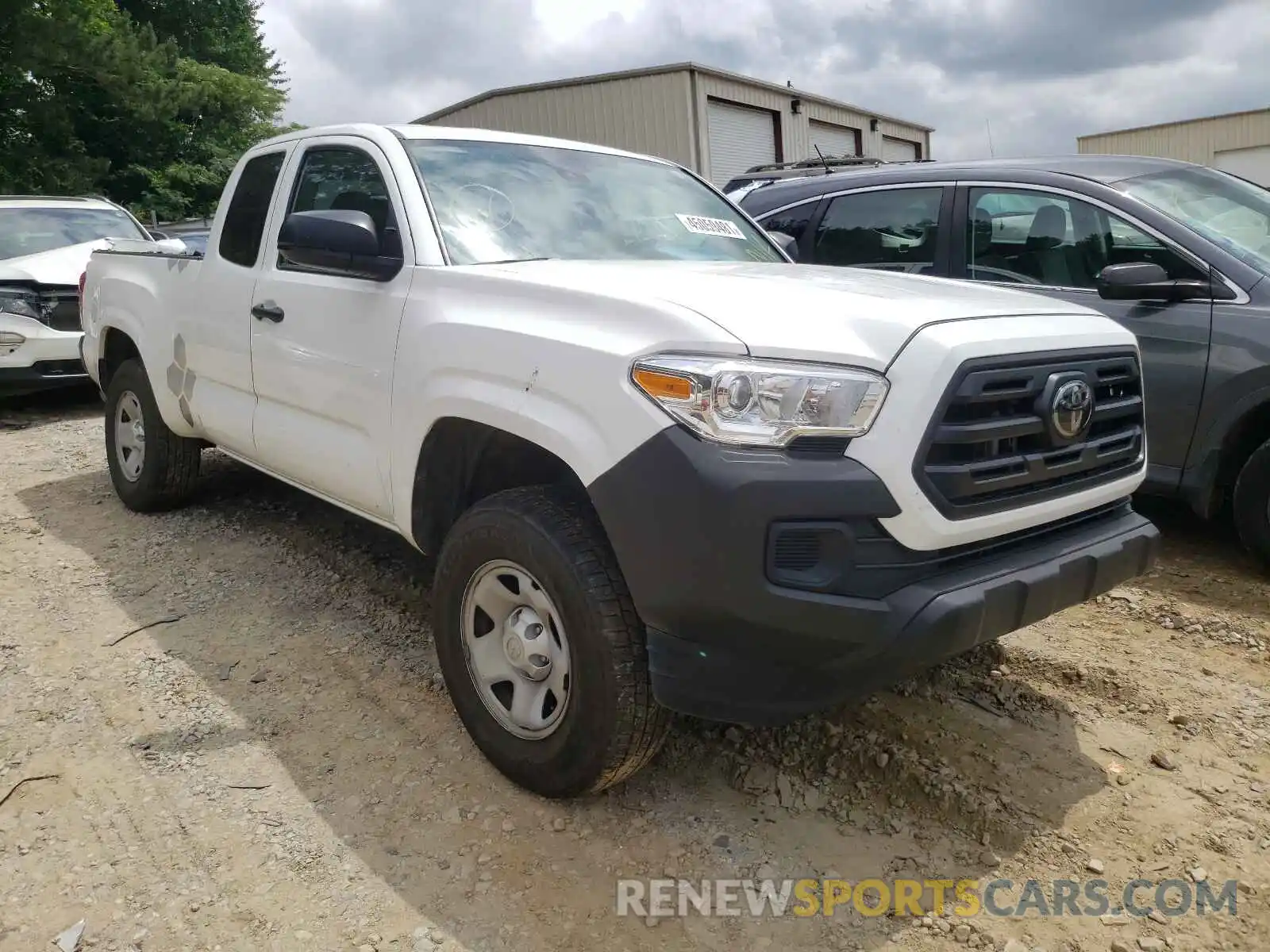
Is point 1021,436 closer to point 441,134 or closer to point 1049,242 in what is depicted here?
point 441,134

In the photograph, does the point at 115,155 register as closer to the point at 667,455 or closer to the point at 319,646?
the point at 319,646

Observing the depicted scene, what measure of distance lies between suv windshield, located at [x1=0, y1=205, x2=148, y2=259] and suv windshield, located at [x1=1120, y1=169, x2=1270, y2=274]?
851 cm

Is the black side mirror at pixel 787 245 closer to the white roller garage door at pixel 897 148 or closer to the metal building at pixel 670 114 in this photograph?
the metal building at pixel 670 114

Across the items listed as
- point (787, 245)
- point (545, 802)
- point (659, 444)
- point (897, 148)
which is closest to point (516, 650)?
point (545, 802)

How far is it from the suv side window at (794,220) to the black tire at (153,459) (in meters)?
3.34

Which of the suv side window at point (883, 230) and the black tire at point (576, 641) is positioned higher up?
the suv side window at point (883, 230)

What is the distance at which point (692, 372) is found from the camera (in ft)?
7.29

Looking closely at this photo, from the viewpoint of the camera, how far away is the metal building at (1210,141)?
92.6ft

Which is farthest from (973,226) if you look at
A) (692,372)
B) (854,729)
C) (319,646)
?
(319,646)

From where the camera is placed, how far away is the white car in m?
7.83

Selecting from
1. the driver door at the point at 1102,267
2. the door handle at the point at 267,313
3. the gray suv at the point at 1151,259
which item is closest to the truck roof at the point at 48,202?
the door handle at the point at 267,313

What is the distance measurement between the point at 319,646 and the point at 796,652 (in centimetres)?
218

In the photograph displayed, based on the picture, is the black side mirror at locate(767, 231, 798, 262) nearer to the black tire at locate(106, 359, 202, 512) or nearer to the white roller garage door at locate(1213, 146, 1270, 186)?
the black tire at locate(106, 359, 202, 512)

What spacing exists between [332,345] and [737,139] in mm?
18165
